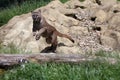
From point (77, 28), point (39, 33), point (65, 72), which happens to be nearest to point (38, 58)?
point (65, 72)

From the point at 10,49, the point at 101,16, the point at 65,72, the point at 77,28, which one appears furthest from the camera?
the point at 101,16

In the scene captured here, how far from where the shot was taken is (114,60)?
9.62 m

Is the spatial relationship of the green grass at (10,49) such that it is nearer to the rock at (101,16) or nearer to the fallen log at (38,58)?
the fallen log at (38,58)

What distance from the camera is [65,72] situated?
9.05 m

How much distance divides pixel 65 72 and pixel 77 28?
14.7 ft

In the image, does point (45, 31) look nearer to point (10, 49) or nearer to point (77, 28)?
point (10, 49)

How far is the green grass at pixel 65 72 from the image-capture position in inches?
347

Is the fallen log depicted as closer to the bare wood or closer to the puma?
the bare wood

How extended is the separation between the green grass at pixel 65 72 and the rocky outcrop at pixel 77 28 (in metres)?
2.35

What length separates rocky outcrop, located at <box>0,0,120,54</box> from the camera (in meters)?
12.4

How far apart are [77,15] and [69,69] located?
5142 millimetres

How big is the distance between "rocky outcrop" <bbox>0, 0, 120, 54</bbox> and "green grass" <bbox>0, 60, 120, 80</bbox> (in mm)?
2348

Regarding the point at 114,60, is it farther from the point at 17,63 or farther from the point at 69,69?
the point at 17,63

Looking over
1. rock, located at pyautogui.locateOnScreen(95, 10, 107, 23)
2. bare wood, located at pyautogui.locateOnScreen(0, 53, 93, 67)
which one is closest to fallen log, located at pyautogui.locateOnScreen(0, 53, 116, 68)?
bare wood, located at pyautogui.locateOnScreen(0, 53, 93, 67)
